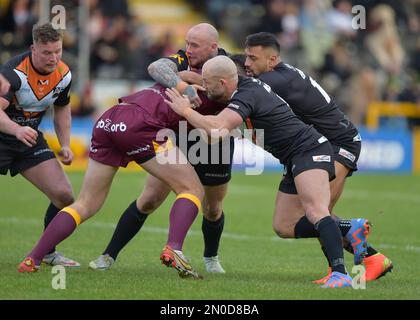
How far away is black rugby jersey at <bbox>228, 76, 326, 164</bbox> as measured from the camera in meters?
7.44

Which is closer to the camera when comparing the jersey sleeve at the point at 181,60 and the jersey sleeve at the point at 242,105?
the jersey sleeve at the point at 242,105

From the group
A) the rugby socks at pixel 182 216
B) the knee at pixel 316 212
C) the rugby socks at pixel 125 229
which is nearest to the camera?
the knee at pixel 316 212

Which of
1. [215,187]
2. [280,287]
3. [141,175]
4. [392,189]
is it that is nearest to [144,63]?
[141,175]

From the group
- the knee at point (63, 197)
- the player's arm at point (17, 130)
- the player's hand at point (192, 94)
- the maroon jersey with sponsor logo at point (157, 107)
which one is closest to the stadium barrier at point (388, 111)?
the knee at point (63, 197)

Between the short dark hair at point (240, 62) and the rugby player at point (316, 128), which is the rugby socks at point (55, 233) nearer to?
the rugby player at point (316, 128)

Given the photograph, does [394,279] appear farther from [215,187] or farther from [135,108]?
[135,108]

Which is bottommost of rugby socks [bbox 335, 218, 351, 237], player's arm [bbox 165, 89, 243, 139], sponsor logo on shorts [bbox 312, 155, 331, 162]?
rugby socks [bbox 335, 218, 351, 237]

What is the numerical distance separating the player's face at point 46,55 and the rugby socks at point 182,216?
1.79m

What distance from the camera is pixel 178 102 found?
→ 745cm

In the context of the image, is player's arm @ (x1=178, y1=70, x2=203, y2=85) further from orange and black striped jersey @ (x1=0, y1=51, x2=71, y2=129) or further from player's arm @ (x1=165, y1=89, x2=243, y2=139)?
orange and black striped jersey @ (x1=0, y1=51, x2=71, y2=129)

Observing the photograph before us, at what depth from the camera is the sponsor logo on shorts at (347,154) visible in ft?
27.4

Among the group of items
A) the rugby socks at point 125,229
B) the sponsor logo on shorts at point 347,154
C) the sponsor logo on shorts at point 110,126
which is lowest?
the rugby socks at point 125,229

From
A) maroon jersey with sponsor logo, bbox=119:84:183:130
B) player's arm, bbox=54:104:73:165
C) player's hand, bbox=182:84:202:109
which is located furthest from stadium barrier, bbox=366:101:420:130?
player's hand, bbox=182:84:202:109

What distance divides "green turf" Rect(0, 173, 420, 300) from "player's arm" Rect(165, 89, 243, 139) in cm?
129
